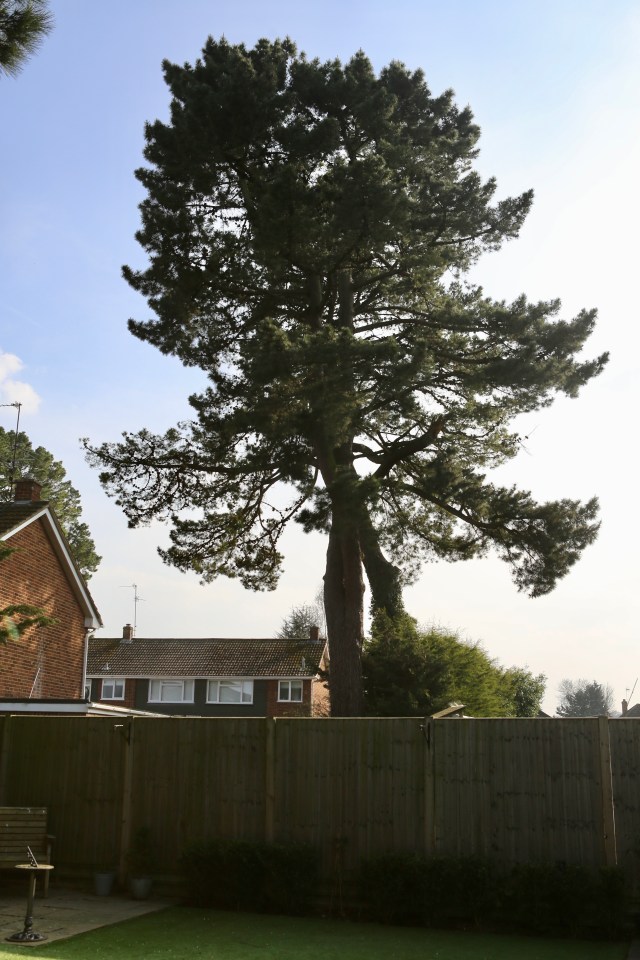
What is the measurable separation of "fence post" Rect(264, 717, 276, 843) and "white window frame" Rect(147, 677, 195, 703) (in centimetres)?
3335

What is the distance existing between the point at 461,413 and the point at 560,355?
2.27m

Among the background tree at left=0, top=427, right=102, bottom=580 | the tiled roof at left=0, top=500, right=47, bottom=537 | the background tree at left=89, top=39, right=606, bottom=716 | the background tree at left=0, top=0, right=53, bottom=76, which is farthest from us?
the background tree at left=0, top=427, right=102, bottom=580

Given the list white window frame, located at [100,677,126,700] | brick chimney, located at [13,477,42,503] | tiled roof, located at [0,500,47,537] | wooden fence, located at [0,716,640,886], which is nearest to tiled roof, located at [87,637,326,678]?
white window frame, located at [100,677,126,700]

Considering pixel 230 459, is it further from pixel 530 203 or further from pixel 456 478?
pixel 530 203

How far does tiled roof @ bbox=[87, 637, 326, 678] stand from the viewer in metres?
43.6

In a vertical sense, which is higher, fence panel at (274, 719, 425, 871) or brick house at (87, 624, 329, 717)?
brick house at (87, 624, 329, 717)

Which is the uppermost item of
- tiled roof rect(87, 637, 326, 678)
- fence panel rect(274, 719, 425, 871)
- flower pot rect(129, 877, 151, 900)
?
tiled roof rect(87, 637, 326, 678)

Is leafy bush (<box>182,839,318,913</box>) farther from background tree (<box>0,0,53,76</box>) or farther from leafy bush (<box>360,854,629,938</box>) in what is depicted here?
background tree (<box>0,0,53,76</box>)

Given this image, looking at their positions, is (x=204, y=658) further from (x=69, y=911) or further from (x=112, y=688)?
(x=69, y=911)

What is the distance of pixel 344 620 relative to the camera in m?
19.8

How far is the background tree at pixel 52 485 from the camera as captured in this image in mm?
41156

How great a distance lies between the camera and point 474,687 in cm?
2484

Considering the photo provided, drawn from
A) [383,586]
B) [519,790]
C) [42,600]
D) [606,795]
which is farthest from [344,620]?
[606,795]

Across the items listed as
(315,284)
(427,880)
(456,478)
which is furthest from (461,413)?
(427,880)
